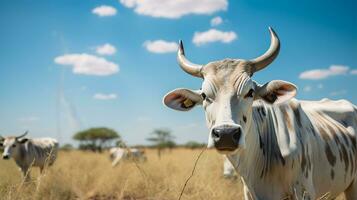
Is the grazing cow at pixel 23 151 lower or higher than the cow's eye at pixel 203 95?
lower

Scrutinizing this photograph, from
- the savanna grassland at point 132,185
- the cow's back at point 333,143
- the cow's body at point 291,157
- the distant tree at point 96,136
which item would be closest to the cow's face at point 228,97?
the cow's body at point 291,157

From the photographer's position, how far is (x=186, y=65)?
13.5ft

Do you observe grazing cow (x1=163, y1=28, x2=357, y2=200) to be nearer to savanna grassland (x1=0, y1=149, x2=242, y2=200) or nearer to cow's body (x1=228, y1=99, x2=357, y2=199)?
cow's body (x1=228, y1=99, x2=357, y2=199)

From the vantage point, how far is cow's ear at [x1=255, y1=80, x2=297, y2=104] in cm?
377

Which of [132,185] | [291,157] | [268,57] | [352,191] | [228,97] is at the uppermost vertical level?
[268,57]

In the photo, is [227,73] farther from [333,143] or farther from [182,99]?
[333,143]

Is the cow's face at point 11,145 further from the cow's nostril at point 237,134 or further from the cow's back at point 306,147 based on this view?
the cow's nostril at point 237,134

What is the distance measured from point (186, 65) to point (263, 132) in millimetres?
1016

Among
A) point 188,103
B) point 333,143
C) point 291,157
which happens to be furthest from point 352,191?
point 188,103

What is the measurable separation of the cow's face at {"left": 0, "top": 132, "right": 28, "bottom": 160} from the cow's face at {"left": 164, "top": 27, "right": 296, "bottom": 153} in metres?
13.0

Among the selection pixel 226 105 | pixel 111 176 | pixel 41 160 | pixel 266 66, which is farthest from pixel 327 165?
pixel 41 160

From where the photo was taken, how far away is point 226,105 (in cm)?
338

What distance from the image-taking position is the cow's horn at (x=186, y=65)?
13.1ft

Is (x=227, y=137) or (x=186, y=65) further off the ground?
(x=186, y=65)
